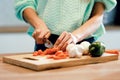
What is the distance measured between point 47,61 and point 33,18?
0.33 metres

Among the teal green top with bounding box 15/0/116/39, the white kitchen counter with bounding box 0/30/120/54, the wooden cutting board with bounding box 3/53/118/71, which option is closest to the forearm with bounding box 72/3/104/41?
the teal green top with bounding box 15/0/116/39

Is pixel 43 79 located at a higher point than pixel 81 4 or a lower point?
lower

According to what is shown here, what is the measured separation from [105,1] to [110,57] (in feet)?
1.03

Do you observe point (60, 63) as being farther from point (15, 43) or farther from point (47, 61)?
point (15, 43)

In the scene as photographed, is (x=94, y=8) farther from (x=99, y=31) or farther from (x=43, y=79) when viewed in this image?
(x=43, y=79)

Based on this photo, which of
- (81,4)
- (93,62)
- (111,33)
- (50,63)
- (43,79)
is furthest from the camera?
(111,33)

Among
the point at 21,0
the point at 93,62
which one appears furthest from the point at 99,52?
the point at 21,0

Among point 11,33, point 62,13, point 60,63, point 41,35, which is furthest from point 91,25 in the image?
point 11,33

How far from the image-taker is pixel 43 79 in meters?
0.72

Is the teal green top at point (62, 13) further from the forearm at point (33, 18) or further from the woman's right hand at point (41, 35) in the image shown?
the woman's right hand at point (41, 35)

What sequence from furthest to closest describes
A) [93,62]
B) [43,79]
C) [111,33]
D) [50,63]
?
[111,33] < [93,62] < [50,63] < [43,79]

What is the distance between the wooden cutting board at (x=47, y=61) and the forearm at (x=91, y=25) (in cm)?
15

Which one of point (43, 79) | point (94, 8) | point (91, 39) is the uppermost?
point (94, 8)

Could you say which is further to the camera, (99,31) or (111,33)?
(111,33)
